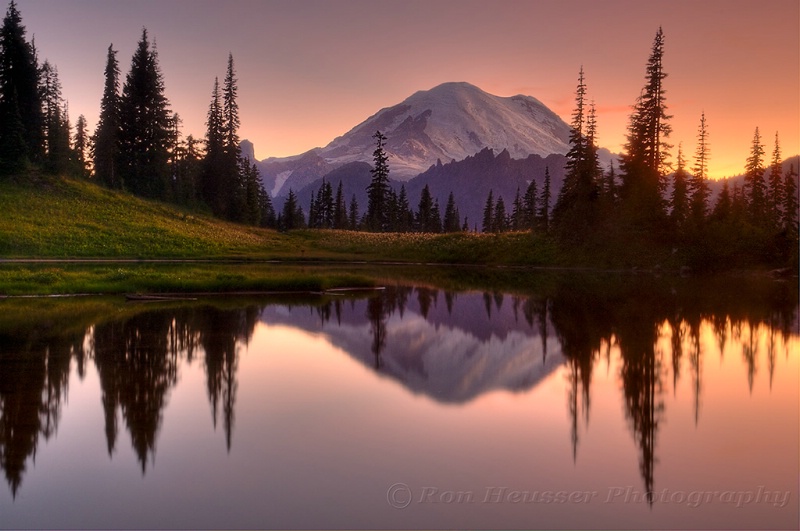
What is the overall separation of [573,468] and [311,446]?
4.27m

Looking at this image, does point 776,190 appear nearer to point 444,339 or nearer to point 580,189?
point 580,189

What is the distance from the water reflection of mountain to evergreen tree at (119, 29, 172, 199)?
67115 millimetres

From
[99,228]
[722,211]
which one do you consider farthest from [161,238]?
[722,211]

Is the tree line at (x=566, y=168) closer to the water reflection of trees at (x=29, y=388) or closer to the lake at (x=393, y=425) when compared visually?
the lake at (x=393, y=425)

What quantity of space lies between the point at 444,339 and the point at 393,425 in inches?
410

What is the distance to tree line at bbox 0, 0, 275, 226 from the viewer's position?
77000 millimetres

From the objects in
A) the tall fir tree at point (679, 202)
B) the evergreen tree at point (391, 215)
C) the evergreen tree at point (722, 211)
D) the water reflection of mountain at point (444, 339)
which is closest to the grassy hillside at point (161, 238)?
the tall fir tree at point (679, 202)

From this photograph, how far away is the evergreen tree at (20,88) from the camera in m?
74.8

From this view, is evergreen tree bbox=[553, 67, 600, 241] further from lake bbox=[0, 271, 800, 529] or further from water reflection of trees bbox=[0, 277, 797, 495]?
lake bbox=[0, 271, 800, 529]

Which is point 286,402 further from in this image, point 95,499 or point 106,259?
point 106,259

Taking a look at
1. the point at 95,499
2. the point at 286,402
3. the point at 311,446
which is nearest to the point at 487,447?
the point at 311,446

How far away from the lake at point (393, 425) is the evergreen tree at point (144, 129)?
230 feet

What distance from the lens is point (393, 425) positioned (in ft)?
37.7

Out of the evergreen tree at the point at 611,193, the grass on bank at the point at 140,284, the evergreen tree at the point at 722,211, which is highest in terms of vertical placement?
the evergreen tree at the point at 611,193
